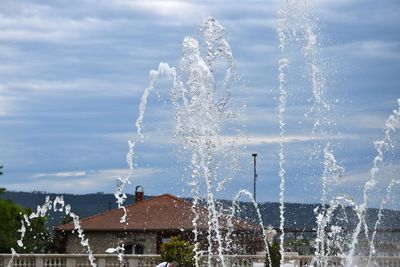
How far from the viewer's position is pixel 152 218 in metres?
57.4

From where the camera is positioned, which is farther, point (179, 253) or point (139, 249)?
point (139, 249)

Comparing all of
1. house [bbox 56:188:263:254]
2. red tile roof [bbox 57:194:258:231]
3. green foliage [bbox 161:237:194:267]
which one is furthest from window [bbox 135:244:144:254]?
green foliage [bbox 161:237:194:267]

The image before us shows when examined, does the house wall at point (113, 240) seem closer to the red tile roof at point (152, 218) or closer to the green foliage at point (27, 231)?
the red tile roof at point (152, 218)

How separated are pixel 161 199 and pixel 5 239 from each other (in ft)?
28.3

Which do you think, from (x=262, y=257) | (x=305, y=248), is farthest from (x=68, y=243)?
(x=262, y=257)

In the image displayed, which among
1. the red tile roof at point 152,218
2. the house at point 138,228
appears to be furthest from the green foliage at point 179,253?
the house at point 138,228

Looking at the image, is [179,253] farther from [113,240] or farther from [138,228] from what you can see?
[113,240]

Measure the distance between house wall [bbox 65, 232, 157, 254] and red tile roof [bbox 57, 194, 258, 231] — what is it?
486 mm

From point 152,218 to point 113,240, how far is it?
92.4 inches

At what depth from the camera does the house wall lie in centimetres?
5638

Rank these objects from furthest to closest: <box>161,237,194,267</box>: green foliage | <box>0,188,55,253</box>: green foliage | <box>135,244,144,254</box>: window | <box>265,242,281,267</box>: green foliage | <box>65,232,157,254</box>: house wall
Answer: <box>0,188,55,253</box>: green foliage → <box>135,244,144,254</box>: window → <box>65,232,157,254</box>: house wall → <box>161,237,194,267</box>: green foliage → <box>265,242,281,267</box>: green foliage

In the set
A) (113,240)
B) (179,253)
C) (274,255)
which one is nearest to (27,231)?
(113,240)

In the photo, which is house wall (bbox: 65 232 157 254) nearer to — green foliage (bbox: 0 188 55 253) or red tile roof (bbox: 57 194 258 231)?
red tile roof (bbox: 57 194 258 231)

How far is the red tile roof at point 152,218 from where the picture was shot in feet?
182
